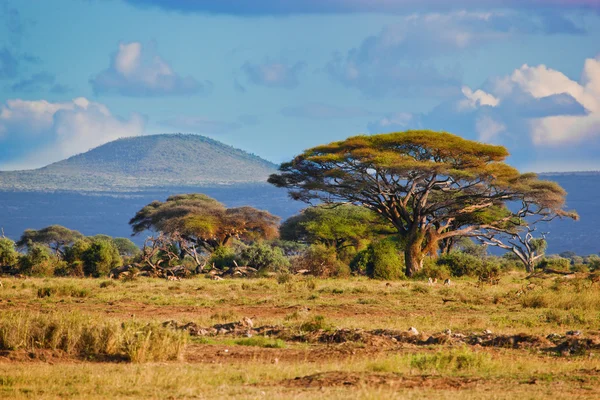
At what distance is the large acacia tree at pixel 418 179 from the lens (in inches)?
1528

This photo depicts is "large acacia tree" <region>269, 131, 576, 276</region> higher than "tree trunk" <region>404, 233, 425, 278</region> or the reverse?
higher

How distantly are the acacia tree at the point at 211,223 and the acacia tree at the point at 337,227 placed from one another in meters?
1.99

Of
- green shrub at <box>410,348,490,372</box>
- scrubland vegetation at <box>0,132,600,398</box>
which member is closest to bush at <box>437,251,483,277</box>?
scrubland vegetation at <box>0,132,600,398</box>

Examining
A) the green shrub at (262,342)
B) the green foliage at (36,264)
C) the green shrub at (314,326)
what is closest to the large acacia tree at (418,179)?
the green foliage at (36,264)

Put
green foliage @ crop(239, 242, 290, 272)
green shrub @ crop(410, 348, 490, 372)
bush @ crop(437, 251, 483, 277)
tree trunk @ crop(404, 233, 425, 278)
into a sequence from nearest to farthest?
green shrub @ crop(410, 348, 490, 372) → tree trunk @ crop(404, 233, 425, 278) → bush @ crop(437, 251, 483, 277) → green foliage @ crop(239, 242, 290, 272)

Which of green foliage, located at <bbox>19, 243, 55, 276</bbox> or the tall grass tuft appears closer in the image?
the tall grass tuft

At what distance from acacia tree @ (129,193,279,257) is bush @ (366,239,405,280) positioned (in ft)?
45.3

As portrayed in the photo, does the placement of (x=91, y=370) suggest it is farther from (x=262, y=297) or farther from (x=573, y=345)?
(x=262, y=297)

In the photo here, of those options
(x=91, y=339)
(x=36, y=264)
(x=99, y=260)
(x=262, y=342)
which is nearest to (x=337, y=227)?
(x=99, y=260)

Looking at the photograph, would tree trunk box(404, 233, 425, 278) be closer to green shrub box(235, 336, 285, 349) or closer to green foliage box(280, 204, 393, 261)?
green foliage box(280, 204, 393, 261)

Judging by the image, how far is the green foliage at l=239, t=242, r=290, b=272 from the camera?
141 feet

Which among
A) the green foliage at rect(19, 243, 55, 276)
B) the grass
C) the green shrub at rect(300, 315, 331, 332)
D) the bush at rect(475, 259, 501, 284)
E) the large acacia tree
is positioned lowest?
the grass

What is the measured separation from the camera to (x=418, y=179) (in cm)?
3850

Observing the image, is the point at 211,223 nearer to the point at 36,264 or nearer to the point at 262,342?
the point at 36,264
